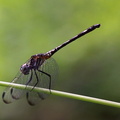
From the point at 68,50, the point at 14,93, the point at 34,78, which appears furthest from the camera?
the point at 68,50

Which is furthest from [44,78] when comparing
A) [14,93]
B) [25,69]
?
[14,93]

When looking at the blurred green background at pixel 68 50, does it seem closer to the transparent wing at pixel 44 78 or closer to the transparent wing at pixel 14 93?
the transparent wing at pixel 44 78

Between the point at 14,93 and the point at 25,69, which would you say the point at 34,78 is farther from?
the point at 14,93

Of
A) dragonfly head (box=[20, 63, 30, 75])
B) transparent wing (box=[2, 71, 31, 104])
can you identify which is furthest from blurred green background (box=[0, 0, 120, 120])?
transparent wing (box=[2, 71, 31, 104])

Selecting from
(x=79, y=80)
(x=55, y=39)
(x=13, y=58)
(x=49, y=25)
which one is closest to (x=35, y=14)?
(x=49, y=25)

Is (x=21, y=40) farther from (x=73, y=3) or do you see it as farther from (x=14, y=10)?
(x=73, y=3)

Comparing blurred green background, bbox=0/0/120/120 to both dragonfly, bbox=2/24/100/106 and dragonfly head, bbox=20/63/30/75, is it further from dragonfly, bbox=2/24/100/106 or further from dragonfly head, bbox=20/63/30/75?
dragonfly head, bbox=20/63/30/75

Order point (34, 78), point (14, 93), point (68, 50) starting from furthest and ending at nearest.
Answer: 1. point (68, 50)
2. point (34, 78)
3. point (14, 93)
